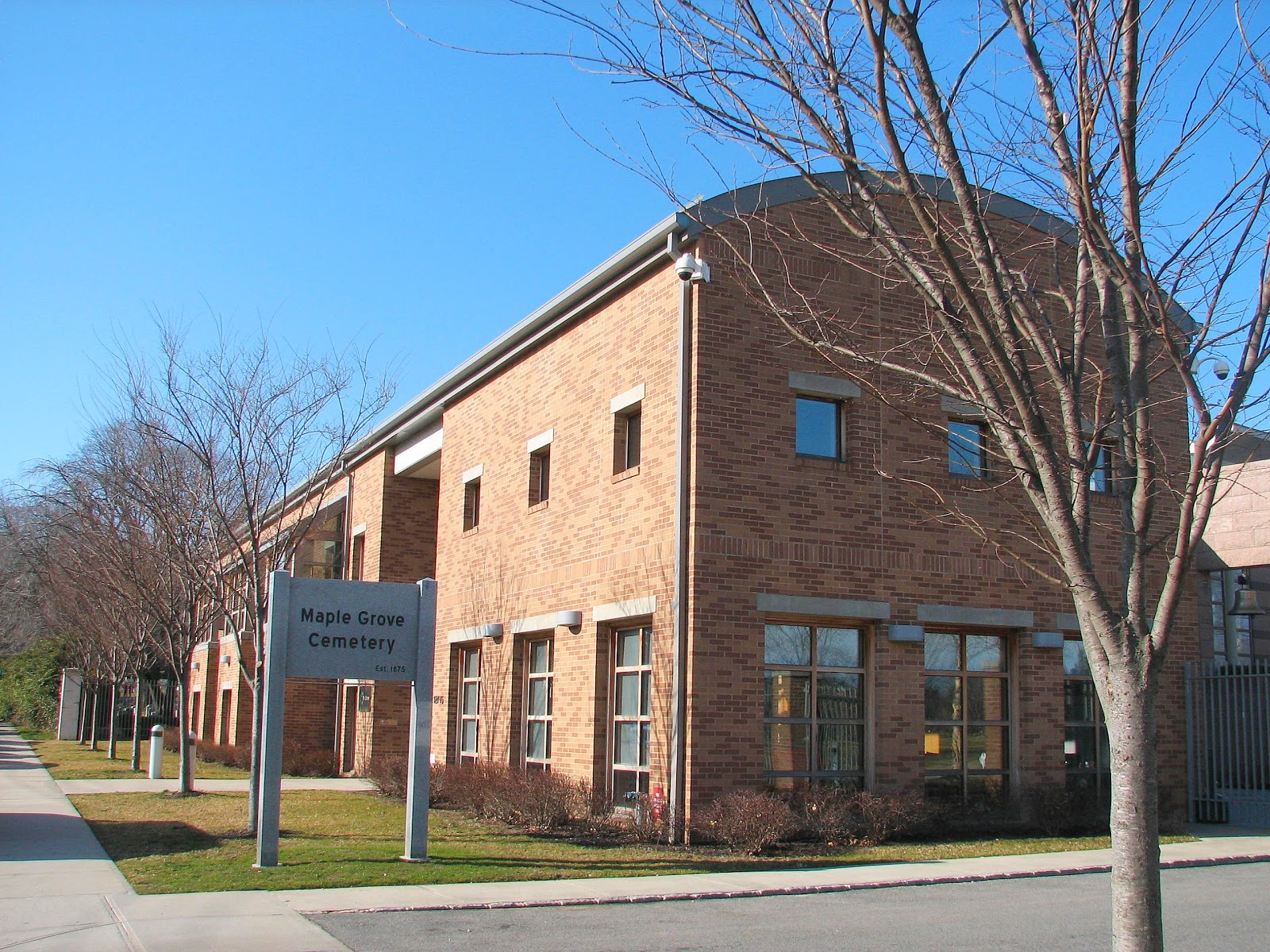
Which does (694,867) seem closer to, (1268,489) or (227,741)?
(1268,489)

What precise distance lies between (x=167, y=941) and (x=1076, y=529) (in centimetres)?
696

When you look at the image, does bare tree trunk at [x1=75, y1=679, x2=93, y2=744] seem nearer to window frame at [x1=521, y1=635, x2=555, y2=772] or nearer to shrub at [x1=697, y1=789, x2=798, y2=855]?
window frame at [x1=521, y1=635, x2=555, y2=772]

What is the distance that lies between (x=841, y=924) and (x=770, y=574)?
20.2 ft

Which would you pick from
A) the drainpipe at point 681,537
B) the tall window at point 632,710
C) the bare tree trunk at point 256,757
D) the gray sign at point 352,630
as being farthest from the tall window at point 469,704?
the gray sign at point 352,630

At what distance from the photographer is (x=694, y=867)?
12.7m

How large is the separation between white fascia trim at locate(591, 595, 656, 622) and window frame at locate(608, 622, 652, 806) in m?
0.29

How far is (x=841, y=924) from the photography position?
9.79 metres

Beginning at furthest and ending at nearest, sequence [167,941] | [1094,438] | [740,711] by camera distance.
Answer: [740,711] < [167,941] < [1094,438]

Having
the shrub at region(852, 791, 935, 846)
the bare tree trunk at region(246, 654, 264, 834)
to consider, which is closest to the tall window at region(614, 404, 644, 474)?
the bare tree trunk at region(246, 654, 264, 834)

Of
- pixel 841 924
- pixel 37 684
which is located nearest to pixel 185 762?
pixel 841 924

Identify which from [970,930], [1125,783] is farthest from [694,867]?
[1125,783]

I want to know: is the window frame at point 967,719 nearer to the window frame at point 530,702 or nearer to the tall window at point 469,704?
the window frame at point 530,702

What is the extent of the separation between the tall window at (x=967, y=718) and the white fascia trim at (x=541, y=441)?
271 inches

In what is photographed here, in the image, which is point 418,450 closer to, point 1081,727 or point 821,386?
point 821,386
